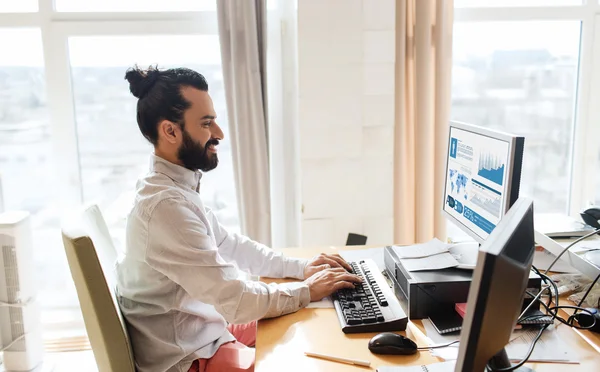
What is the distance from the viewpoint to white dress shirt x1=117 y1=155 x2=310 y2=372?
55.0 inches

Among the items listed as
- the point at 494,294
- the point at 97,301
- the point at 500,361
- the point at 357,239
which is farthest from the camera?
the point at 357,239

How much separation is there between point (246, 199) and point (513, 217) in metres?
1.57

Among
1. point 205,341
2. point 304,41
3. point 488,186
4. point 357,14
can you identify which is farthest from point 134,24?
point 488,186

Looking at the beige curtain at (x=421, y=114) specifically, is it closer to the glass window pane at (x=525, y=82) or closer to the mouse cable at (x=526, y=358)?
the glass window pane at (x=525, y=82)

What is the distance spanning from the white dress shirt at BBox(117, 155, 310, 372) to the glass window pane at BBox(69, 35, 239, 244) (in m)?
1.08

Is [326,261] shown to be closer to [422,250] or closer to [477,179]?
[422,250]

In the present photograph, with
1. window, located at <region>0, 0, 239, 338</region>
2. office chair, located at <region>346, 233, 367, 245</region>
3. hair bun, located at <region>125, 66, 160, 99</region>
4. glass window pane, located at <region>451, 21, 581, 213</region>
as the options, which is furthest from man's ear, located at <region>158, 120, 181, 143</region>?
glass window pane, located at <region>451, 21, 581, 213</region>

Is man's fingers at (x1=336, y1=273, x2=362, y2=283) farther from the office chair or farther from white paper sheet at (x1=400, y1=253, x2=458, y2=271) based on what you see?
the office chair

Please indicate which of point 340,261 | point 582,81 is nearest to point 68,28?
point 340,261

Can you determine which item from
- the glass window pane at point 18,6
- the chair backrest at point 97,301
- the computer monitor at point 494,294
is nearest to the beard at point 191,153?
the chair backrest at point 97,301

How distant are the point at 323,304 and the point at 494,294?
72 cm

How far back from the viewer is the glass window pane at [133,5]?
8.19 feet

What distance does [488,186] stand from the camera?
142 centimetres

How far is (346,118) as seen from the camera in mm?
2338
